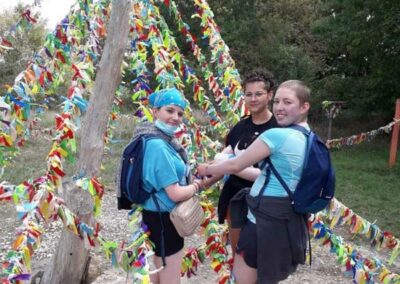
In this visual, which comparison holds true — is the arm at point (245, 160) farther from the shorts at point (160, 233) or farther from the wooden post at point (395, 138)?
the wooden post at point (395, 138)

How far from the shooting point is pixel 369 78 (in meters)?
13.2

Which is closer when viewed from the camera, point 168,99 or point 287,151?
point 287,151

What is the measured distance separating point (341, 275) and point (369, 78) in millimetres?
9826

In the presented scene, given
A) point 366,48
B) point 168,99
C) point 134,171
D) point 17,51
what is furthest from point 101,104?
point 17,51

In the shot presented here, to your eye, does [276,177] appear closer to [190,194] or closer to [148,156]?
[190,194]

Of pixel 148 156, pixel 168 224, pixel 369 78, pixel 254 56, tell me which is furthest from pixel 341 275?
pixel 254 56

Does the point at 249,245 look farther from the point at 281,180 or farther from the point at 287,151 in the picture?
the point at 287,151

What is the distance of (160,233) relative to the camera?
7.97 ft

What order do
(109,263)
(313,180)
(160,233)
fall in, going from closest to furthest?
1. (313,180)
2. (160,233)
3. (109,263)

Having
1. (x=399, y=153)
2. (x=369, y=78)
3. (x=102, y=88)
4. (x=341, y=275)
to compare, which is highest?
(x=369, y=78)

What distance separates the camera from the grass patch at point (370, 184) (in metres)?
7.11

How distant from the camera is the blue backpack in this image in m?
2.08

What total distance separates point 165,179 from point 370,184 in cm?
785

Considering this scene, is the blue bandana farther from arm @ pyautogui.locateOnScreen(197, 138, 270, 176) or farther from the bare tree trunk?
the bare tree trunk
